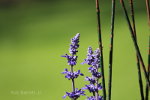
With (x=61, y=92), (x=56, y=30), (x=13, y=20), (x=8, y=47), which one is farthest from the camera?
(x=13, y=20)

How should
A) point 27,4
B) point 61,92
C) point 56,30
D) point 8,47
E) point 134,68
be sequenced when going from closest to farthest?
point 61,92, point 134,68, point 8,47, point 56,30, point 27,4

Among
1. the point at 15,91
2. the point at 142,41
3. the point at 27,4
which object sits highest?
the point at 27,4

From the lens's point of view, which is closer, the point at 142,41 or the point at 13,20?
the point at 142,41

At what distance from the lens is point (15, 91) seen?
8.54 ft

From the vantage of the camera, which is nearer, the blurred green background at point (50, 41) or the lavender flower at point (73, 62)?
the lavender flower at point (73, 62)

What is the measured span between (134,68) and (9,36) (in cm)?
146

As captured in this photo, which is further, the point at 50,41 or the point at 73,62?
the point at 50,41

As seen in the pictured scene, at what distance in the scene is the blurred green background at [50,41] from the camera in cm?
259

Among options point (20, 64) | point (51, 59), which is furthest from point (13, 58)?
point (51, 59)

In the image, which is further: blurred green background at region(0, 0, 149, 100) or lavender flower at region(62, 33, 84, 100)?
blurred green background at region(0, 0, 149, 100)

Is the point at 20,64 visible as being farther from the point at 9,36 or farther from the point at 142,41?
the point at 142,41

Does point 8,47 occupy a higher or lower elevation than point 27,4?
lower

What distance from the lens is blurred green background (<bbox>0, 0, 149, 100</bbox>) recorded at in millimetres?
2594

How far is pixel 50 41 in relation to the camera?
351 centimetres
